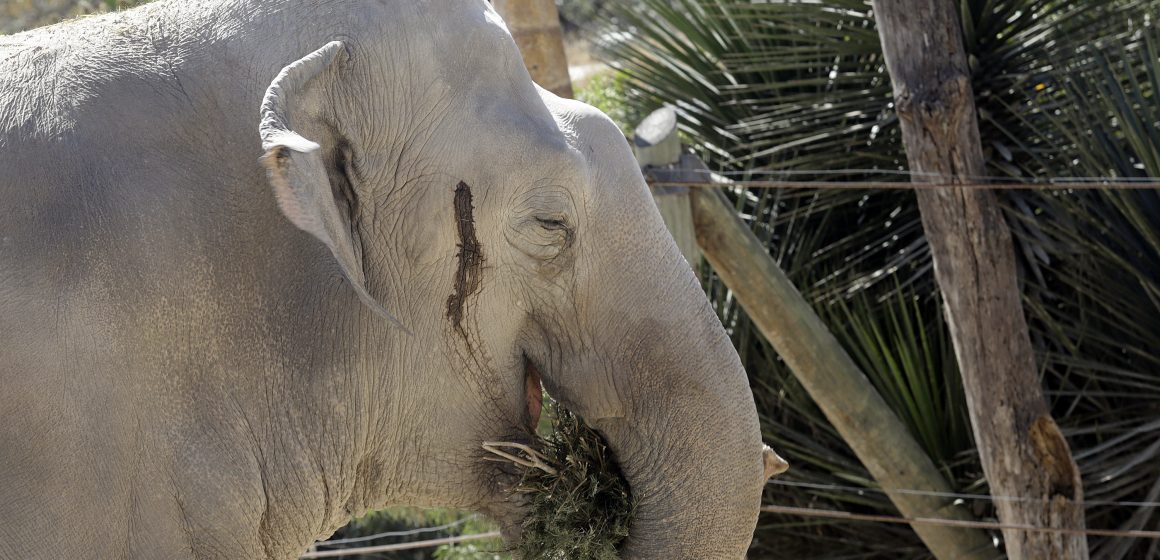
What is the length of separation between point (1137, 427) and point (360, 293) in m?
4.39

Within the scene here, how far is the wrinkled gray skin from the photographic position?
1.83m

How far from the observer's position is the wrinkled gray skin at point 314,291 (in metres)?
1.83

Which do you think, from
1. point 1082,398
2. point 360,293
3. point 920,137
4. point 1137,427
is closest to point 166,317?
point 360,293

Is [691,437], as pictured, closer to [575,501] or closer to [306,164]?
[575,501]

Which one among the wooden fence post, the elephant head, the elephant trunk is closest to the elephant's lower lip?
the elephant head

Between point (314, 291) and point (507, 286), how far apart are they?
32 cm

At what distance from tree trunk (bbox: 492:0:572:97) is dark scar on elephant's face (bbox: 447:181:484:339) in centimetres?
271

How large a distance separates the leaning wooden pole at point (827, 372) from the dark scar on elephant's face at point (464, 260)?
2343mm

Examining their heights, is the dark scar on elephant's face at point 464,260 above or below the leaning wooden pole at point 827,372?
above

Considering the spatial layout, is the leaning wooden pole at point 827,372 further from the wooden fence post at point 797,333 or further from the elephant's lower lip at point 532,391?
the elephant's lower lip at point 532,391

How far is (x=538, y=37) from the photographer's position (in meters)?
4.81

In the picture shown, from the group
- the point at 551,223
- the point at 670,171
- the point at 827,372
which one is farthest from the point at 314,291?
the point at 827,372

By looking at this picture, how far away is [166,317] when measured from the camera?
191 centimetres

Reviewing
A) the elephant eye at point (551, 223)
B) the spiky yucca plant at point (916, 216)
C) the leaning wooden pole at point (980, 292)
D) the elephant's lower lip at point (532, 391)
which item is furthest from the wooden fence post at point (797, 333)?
the elephant eye at point (551, 223)
